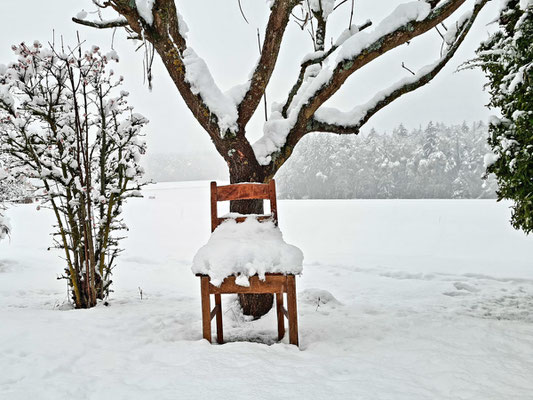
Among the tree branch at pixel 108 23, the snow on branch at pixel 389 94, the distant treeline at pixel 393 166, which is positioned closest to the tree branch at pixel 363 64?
the snow on branch at pixel 389 94

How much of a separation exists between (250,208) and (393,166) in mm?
33531

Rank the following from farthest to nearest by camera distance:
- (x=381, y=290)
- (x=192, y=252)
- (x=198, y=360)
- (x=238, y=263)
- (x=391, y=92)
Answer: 1. (x=192, y=252)
2. (x=381, y=290)
3. (x=391, y=92)
4. (x=238, y=263)
5. (x=198, y=360)

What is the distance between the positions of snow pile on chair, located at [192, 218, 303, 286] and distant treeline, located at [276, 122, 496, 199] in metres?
32.8

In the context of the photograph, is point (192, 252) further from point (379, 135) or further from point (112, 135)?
point (379, 135)

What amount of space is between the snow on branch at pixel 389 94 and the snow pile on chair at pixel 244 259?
1584 millimetres

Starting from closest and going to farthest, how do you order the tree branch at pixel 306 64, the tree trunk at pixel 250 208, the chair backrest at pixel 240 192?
the chair backrest at pixel 240 192 → the tree trunk at pixel 250 208 → the tree branch at pixel 306 64

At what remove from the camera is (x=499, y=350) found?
223 cm

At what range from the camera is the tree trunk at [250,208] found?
10.4 feet

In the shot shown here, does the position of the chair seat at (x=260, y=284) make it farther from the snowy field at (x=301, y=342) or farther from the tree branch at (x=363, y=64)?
the tree branch at (x=363, y=64)

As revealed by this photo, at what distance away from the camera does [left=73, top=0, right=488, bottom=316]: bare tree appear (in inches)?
113

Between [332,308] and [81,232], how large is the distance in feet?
8.72

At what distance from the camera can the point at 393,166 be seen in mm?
34125

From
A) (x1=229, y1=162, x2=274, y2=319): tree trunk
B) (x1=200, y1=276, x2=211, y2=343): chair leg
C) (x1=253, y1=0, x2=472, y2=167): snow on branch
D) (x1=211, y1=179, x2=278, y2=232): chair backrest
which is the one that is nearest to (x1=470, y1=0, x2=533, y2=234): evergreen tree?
(x1=253, y1=0, x2=472, y2=167): snow on branch

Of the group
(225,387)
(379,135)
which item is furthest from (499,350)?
(379,135)
